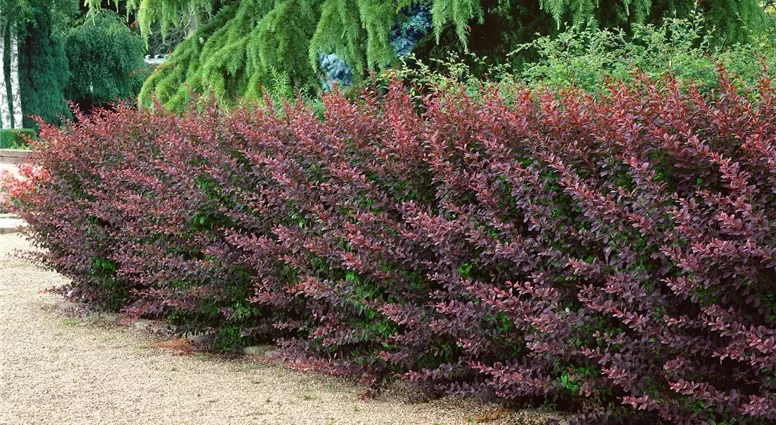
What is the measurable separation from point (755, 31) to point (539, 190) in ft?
18.3

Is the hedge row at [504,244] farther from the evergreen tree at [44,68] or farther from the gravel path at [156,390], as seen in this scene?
the evergreen tree at [44,68]

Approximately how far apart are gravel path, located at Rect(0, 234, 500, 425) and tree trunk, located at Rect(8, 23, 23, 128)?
26598 mm

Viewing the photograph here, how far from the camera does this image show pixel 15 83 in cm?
3095

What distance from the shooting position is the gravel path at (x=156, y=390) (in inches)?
161

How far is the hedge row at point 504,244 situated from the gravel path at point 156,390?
0.59 feet

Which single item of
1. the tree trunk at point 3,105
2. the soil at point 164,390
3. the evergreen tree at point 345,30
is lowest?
the soil at point 164,390

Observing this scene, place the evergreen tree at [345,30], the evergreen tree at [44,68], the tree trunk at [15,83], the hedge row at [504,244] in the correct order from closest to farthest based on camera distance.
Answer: the hedge row at [504,244]
the evergreen tree at [345,30]
the tree trunk at [15,83]
the evergreen tree at [44,68]

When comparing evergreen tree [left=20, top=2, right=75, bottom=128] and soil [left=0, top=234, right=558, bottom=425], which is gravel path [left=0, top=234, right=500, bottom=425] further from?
evergreen tree [left=20, top=2, right=75, bottom=128]

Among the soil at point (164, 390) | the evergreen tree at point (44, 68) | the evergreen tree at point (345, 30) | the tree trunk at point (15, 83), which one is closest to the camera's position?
the soil at point (164, 390)

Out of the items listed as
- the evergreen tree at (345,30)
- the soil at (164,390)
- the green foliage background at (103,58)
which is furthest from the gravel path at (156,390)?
the green foliage background at (103,58)

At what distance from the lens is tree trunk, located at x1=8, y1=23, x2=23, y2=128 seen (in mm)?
30017

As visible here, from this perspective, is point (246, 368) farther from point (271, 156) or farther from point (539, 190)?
point (539, 190)

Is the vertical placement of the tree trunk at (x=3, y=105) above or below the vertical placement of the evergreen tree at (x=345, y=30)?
below

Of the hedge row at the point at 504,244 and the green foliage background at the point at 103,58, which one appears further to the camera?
the green foliage background at the point at 103,58
